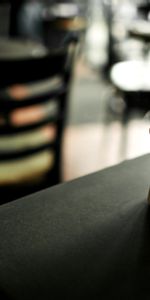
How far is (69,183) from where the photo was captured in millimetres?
772

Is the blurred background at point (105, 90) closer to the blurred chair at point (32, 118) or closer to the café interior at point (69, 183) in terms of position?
the café interior at point (69, 183)

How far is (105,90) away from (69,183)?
3.51 metres

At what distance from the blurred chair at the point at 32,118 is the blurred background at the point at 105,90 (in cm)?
15

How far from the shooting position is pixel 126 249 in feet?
1.96

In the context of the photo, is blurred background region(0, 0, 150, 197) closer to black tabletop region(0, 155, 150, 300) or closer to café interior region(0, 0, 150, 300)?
café interior region(0, 0, 150, 300)

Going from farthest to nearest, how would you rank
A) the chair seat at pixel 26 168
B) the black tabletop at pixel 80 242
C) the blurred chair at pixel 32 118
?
the chair seat at pixel 26 168 < the blurred chair at pixel 32 118 < the black tabletop at pixel 80 242

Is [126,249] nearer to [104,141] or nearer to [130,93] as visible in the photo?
[130,93]

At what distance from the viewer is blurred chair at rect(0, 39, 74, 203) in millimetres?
1229

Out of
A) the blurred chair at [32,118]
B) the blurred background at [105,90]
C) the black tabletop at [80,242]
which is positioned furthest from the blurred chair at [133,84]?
the black tabletop at [80,242]

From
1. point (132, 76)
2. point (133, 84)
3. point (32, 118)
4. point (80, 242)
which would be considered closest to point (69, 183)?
point (80, 242)

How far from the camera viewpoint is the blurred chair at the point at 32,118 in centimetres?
123

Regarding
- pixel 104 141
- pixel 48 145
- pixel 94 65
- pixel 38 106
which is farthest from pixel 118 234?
pixel 94 65

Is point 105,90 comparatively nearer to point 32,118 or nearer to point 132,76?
point 132,76

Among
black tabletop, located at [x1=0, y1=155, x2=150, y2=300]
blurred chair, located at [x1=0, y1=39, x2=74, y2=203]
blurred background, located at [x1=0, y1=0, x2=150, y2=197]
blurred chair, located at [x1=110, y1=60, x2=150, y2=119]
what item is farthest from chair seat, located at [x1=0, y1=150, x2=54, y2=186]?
blurred chair, located at [x1=110, y1=60, x2=150, y2=119]
